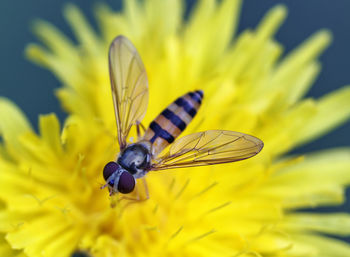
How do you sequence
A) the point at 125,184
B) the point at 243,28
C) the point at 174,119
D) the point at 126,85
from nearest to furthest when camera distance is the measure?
the point at 125,184
the point at 174,119
the point at 126,85
the point at 243,28

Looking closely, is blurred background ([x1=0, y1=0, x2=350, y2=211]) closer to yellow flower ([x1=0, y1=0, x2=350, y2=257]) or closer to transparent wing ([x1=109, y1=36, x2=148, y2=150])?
yellow flower ([x1=0, y1=0, x2=350, y2=257])

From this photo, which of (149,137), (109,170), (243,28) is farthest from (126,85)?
(243,28)

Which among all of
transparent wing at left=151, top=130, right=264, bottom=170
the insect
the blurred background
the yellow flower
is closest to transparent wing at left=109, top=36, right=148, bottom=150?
the insect

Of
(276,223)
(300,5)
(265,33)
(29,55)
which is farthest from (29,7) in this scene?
(276,223)

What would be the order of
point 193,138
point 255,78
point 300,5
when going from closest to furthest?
point 193,138 → point 255,78 → point 300,5

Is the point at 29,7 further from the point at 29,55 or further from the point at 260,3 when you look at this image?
the point at 260,3

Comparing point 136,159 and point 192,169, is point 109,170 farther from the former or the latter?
point 192,169
